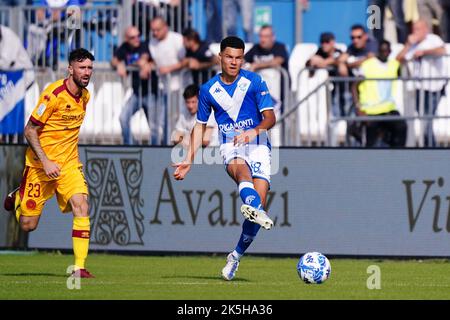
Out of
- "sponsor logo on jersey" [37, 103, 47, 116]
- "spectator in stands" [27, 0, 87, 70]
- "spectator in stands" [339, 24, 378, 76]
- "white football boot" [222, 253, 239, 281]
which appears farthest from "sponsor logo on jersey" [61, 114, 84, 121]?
"spectator in stands" [339, 24, 378, 76]

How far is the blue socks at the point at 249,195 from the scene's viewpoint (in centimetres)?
1399

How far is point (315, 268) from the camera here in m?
13.9

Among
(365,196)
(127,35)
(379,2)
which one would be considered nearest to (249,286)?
(365,196)

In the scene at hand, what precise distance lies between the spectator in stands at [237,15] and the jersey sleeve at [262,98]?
930 cm

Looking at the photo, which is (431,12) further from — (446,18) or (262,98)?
(262,98)

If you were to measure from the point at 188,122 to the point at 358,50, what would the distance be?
10.8 ft

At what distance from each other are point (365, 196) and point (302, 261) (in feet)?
16.6

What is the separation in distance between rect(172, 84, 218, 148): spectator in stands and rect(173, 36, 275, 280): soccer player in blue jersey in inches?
179

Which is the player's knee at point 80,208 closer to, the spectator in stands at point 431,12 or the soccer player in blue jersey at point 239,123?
the soccer player in blue jersey at point 239,123

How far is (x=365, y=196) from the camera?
62.0 ft

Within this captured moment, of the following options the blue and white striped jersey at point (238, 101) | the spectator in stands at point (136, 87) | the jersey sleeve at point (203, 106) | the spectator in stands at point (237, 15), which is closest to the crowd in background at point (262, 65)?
the spectator in stands at point (136, 87)

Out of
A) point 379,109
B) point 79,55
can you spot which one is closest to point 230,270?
point 79,55

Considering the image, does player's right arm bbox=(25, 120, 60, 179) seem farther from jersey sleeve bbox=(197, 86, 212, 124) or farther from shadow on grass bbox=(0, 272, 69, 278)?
jersey sleeve bbox=(197, 86, 212, 124)
